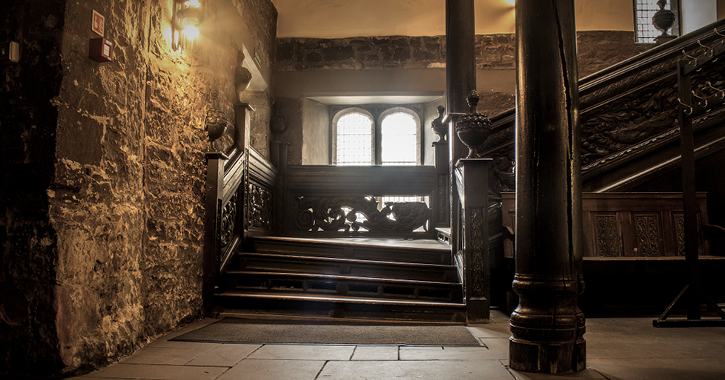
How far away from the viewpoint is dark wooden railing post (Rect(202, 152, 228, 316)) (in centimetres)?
334

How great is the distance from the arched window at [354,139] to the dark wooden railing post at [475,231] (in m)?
5.69

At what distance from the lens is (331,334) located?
2.75 meters

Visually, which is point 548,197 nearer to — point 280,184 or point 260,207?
point 260,207

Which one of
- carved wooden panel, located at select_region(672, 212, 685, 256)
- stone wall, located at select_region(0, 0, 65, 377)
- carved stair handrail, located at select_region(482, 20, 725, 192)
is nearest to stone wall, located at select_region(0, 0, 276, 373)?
stone wall, located at select_region(0, 0, 65, 377)

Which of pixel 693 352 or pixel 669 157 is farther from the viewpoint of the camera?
pixel 669 157

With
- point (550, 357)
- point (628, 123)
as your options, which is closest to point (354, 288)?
point (550, 357)

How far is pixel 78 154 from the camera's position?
2.06 meters

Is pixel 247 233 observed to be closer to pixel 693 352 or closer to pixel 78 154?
pixel 78 154

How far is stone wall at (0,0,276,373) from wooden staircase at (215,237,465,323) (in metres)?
0.66

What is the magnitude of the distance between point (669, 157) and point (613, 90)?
80 centimetres

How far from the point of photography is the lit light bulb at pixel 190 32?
311 cm

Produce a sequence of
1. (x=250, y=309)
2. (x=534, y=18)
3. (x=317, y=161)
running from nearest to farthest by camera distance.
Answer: (x=534, y=18), (x=250, y=309), (x=317, y=161)

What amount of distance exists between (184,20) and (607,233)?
3.55 meters

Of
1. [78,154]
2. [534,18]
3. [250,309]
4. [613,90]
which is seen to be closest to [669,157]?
[613,90]
